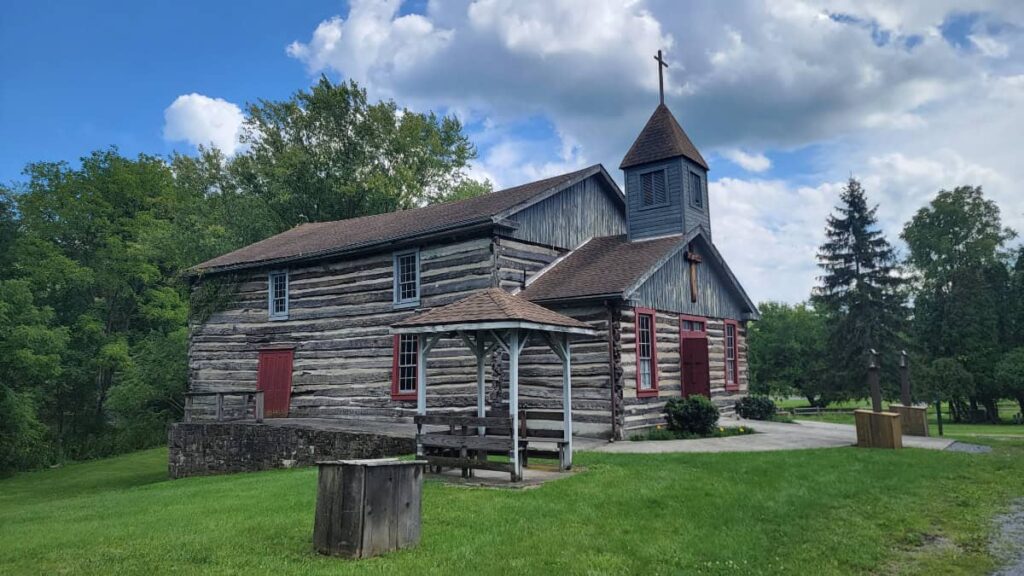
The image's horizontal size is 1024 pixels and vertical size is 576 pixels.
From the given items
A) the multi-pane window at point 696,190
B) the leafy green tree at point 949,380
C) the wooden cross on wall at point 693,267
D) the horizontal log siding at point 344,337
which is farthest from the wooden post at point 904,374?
the leafy green tree at point 949,380

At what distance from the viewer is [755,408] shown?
21.6m

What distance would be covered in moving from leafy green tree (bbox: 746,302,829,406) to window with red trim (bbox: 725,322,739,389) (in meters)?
22.5

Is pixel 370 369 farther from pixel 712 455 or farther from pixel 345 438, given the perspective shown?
pixel 712 455

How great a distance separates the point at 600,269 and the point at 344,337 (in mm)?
8190

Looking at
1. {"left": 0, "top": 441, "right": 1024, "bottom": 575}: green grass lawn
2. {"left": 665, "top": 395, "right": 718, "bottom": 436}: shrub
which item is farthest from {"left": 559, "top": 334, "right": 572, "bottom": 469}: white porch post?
{"left": 665, "top": 395, "right": 718, "bottom": 436}: shrub

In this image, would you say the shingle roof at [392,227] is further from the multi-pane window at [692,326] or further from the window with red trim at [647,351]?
the multi-pane window at [692,326]

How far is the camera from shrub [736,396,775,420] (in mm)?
21500

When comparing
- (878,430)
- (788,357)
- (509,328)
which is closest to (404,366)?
(509,328)

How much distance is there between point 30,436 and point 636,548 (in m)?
28.5

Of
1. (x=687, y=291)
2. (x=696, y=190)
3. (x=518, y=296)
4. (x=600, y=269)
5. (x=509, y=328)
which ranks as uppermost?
(x=696, y=190)

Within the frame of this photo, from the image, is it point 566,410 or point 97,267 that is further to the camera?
point 97,267

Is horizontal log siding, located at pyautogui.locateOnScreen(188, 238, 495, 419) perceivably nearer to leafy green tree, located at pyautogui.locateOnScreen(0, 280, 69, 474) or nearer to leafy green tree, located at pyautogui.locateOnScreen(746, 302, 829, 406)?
leafy green tree, located at pyautogui.locateOnScreen(0, 280, 69, 474)

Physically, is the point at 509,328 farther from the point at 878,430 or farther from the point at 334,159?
the point at 334,159

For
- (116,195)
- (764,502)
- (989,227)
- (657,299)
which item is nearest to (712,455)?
(764,502)
